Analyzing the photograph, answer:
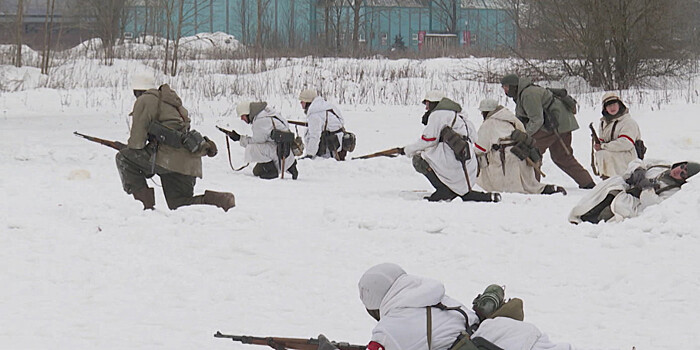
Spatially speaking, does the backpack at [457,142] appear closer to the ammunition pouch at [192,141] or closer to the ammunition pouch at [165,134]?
the ammunition pouch at [192,141]

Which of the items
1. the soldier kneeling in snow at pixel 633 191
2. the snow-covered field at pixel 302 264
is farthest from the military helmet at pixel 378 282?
the soldier kneeling in snow at pixel 633 191

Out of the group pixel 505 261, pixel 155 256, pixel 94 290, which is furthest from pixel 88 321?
pixel 505 261

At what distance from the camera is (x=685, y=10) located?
89.9 feet

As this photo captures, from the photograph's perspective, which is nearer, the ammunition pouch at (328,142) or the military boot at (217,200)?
the military boot at (217,200)

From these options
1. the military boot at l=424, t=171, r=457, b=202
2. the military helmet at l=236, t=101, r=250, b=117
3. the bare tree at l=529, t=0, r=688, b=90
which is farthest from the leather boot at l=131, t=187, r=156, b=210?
the bare tree at l=529, t=0, r=688, b=90

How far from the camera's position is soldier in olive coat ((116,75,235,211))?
917cm

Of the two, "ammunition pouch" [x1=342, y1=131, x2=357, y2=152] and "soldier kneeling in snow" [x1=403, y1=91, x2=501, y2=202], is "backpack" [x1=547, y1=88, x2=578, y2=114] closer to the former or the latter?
"soldier kneeling in snow" [x1=403, y1=91, x2=501, y2=202]

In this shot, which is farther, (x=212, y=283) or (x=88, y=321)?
(x=212, y=283)

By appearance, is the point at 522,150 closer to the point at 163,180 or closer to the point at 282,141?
the point at 282,141

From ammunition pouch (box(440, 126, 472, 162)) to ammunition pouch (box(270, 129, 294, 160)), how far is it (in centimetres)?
338

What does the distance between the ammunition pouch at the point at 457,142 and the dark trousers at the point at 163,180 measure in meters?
2.86

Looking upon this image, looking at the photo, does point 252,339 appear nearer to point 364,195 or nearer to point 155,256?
Result: point 155,256

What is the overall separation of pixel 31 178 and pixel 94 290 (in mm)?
6052

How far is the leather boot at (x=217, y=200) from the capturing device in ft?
31.1
